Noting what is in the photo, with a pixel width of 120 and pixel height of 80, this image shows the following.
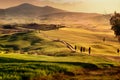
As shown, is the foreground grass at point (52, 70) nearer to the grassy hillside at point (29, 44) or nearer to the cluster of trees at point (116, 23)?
the cluster of trees at point (116, 23)

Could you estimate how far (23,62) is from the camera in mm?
63906

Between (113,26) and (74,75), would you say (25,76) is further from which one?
(113,26)

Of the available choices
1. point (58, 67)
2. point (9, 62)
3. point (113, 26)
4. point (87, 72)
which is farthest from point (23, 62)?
point (113, 26)

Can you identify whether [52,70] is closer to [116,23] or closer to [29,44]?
[116,23]

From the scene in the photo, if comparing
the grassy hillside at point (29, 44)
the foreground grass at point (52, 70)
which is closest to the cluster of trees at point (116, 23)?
the foreground grass at point (52, 70)

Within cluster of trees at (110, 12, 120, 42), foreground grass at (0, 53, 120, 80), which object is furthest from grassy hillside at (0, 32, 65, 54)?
foreground grass at (0, 53, 120, 80)

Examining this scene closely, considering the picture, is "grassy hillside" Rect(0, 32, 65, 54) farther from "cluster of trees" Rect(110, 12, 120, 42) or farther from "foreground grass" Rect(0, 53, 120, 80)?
"foreground grass" Rect(0, 53, 120, 80)

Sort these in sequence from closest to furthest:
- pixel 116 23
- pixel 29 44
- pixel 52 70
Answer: pixel 52 70, pixel 116 23, pixel 29 44

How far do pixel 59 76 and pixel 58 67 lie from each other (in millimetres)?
4053

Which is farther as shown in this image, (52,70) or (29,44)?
(29,44)

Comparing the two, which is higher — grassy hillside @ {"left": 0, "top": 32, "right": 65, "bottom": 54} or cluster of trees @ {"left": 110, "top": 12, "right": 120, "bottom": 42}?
cluster of trees @ {"left": 110, "top": 12, "right": 120, "bottom": 42}

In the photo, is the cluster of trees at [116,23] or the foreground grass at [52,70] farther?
the cluster of trees at [116,23]

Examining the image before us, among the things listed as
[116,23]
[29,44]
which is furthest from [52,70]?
[29,44]

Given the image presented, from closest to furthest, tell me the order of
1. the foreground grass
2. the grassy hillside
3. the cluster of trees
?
the foreground grass → the cluster of trees → the grassy hillside
